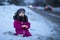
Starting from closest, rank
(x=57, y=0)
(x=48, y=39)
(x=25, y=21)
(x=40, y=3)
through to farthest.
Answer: (x=48, y=39)
(x=25, y=21)
(x=57, y=0)
(x=40, y=3)

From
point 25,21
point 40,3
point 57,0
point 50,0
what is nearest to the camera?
point 25,21

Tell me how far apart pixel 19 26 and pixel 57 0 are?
64550 mm

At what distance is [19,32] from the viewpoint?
8133 mm

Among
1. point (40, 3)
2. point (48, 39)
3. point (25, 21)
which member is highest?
point (25, 21)

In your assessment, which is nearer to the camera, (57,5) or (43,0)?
(57,5)

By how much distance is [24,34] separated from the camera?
26.5 ft

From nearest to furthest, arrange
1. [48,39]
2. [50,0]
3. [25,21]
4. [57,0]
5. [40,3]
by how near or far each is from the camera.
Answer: [48,39] < [25,21] < [57,0] < [50,0] < [40,3]

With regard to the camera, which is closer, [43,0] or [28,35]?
[28,35]

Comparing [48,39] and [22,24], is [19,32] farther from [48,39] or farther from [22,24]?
[48,39]

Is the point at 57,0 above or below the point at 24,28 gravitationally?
below

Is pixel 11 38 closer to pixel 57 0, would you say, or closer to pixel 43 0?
pixel 57 0

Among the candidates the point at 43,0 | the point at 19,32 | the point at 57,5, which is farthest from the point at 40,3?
the point at 19,32

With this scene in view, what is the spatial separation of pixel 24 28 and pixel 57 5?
215ft

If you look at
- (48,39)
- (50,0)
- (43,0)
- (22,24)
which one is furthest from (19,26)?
(43,0)
